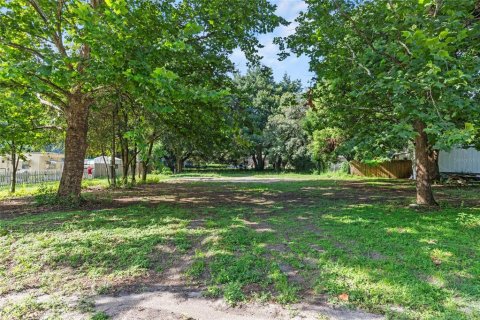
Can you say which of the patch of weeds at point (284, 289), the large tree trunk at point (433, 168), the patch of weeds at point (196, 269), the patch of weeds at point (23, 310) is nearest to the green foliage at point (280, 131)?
the large tree trunk at point (433, 168)

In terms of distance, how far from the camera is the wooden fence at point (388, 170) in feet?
61.1

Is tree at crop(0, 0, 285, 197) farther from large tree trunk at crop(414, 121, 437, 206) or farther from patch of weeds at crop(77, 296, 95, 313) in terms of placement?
large tree trunk at crop(414, 121, 437, 206)

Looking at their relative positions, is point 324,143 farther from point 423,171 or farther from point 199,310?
point 199,310

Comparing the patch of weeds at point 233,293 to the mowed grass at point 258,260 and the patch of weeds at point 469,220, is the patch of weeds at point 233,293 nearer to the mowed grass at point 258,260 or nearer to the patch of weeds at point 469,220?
the mowed grass at point 258,260

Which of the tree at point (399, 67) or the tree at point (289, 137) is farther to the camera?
the tree at point (289, 137)

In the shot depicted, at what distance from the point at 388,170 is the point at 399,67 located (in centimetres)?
1577

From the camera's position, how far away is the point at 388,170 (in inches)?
760

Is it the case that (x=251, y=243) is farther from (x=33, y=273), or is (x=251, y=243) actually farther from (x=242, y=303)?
(x=33, y=273)

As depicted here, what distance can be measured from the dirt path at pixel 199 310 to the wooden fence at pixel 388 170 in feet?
55.5

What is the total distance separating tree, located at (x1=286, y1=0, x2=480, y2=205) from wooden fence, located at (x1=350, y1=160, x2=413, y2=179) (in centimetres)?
1197

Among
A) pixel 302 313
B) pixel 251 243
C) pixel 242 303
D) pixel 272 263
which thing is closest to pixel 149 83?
pixel 251 243

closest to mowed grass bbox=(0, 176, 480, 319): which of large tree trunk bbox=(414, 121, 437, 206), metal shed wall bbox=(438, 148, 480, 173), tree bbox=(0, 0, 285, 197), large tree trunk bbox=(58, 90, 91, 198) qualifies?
large tree trunk bbox=(414, 121, 437, 206)

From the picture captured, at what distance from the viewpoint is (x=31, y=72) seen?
5.33 m

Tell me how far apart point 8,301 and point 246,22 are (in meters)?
6.77
